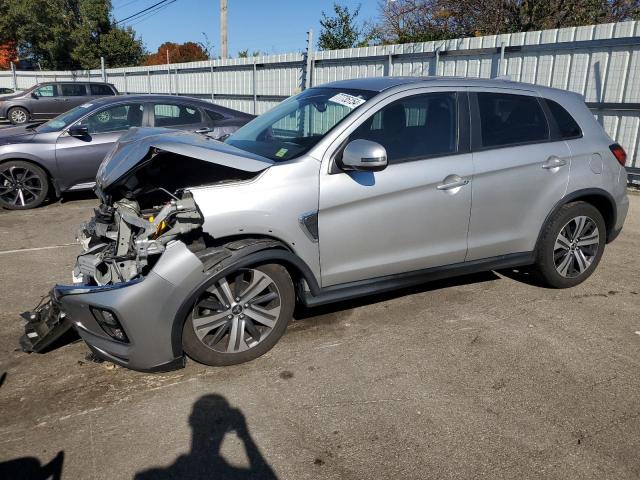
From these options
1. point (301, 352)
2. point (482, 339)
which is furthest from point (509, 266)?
point (301, 352)

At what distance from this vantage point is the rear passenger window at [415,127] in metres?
3.75

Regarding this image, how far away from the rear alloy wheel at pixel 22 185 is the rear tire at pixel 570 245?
6833mm

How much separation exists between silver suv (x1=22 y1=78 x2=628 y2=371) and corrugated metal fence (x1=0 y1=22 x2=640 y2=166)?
14.9ft

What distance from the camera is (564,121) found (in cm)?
454

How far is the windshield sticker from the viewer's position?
378 centimetres

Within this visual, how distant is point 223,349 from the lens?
11.2 ft

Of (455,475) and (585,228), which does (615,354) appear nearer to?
(585,228)

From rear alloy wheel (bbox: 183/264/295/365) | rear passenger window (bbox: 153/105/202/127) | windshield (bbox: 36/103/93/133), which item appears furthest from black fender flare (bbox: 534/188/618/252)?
windshield (bbox: 36/103/93/133)

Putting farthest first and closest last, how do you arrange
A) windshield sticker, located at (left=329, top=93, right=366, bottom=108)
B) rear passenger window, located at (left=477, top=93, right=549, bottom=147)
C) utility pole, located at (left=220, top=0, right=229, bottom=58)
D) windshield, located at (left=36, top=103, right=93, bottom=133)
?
utility pole, located at (left=220, top=0, right=229, bottom=58) → windshield, located at (left=36, top=103, right=93, bottom=133) → rear passenger window, located at (left=477, top=93, right=549, bottom=147) → windshield sticker, located at (left=329, top=93, right=366, bottom=108)

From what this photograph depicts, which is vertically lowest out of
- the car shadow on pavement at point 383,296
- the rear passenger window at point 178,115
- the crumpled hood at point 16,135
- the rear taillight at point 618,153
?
the car shadow on pavement at point 383,296

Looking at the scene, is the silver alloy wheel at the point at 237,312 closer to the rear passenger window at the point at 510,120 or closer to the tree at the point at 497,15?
the rear passenger window at the point at 510,120

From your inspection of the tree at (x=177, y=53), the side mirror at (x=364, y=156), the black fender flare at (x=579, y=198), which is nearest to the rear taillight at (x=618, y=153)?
the black fender flare at (x=579, y=198)

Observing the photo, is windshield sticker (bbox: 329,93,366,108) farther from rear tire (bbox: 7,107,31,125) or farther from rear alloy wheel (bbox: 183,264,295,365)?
rear tire (bbox: 7,107,31,125)

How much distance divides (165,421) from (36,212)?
234 inches
